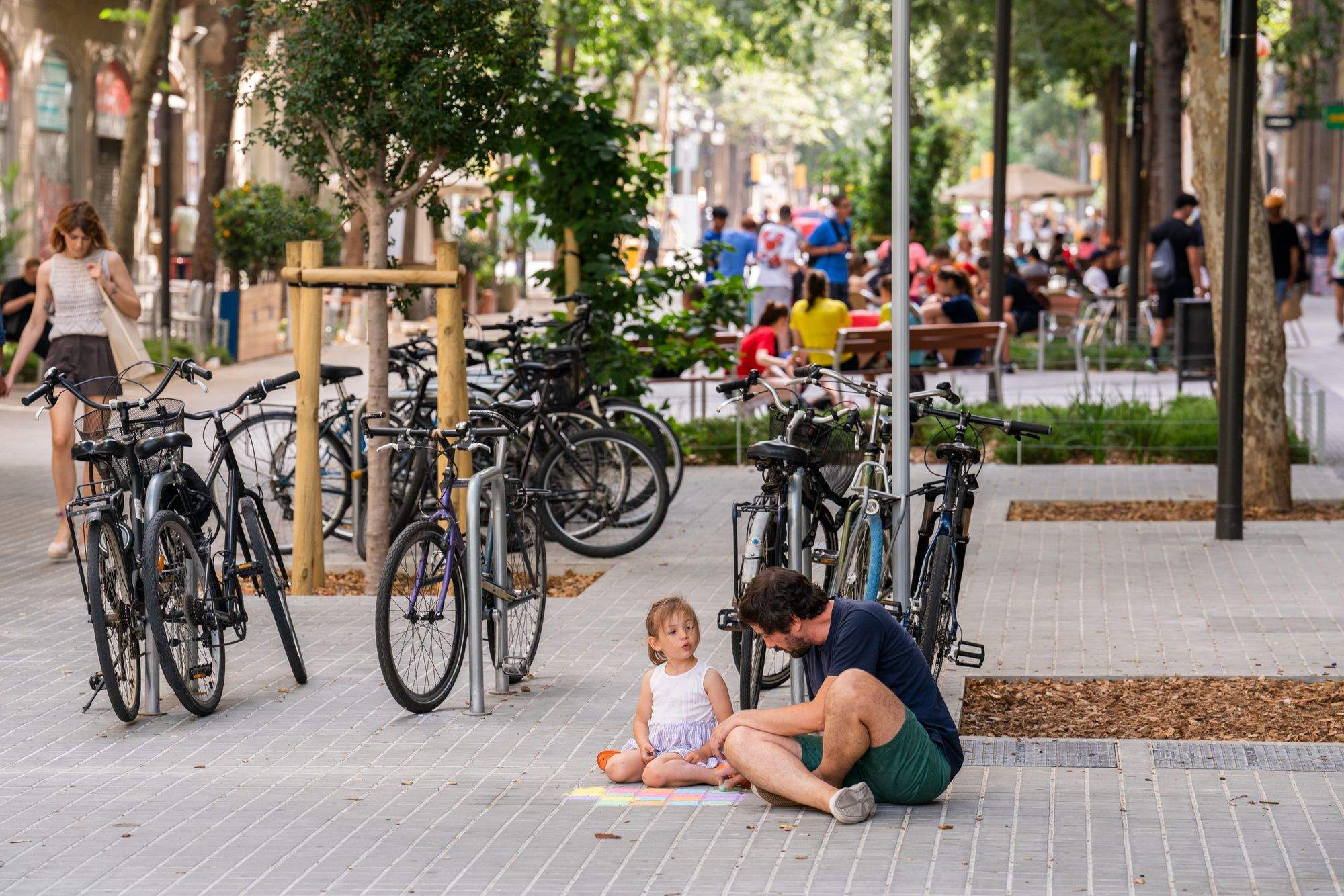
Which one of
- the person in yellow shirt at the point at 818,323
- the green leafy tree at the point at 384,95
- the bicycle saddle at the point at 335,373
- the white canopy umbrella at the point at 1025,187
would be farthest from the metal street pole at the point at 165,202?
the white canopy umbrella at the point at 1025,187

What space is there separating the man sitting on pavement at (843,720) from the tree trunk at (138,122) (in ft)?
59.1

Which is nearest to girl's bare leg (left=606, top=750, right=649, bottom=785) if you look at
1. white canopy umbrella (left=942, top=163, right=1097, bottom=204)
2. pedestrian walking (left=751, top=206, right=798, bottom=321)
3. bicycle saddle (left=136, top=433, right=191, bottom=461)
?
bicycle saddle (left=136, top=433, right=191, bottom=461)

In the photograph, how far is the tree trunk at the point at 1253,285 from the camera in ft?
39.2

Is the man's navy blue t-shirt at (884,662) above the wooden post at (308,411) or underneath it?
underneath

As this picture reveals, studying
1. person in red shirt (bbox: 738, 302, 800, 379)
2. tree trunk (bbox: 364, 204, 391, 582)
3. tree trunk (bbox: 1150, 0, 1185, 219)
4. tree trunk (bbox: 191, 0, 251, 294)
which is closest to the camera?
tree trunk (bbox: 364, 204, 391, 582)

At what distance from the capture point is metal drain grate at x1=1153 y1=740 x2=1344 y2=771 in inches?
244

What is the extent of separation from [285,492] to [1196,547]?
4851 millimetres

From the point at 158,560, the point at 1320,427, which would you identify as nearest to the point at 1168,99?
the point at 1320,427

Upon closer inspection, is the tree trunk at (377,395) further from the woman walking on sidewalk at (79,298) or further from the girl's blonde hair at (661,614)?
the girl's blonde hair at (661,614)

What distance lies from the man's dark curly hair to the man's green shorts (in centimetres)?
41

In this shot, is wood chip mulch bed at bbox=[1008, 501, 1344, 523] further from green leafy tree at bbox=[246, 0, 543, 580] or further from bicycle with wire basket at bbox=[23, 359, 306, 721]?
bicycle with wire basket at bbox=[23, 359, 306, 721]

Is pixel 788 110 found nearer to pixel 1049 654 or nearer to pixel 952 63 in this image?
pixel 952 63

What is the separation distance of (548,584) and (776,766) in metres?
4.32

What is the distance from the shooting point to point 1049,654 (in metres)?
8.06
